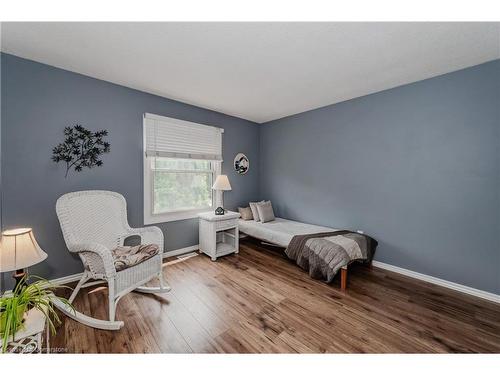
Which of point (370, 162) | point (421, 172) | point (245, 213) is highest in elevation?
point (370, 162)

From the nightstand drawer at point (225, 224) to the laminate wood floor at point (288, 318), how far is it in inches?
28.8

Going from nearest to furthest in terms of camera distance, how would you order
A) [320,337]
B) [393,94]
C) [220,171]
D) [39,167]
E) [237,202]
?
[320,337] < [39,167] < [393,94] < [220,171] < [237,202]

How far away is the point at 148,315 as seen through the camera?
185 centimetres

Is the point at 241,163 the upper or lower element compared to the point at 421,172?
upper

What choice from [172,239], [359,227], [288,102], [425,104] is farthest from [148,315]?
[425,104]

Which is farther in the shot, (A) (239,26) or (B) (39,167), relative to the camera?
(B) (39,167)

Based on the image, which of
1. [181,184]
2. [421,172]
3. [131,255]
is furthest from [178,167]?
[421,172]

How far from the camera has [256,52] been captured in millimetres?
1954

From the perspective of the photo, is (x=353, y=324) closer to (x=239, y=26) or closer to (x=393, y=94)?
(x=239, y=26)

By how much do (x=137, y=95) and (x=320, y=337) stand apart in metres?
3.50

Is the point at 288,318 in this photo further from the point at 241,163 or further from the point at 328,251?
the point at 241,163

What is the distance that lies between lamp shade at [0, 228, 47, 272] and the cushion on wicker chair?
0.55 metres

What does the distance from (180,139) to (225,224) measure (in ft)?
5.05

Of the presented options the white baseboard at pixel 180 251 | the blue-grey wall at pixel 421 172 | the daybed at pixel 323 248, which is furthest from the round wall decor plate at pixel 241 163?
the white baseboard at pixel 180 251
